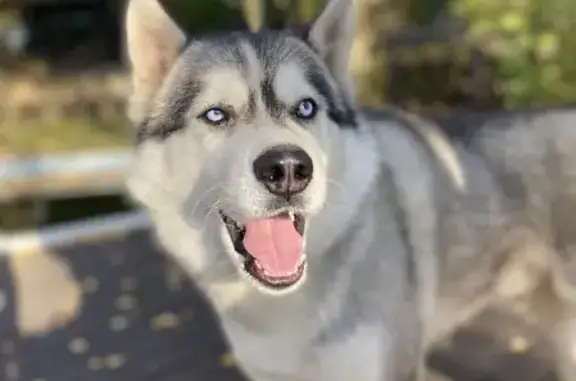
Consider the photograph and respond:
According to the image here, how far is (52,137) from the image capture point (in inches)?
Result: 89.3

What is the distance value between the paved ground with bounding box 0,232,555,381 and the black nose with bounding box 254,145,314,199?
0.69m

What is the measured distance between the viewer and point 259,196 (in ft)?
3.14

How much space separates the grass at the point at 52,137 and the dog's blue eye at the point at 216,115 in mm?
1217

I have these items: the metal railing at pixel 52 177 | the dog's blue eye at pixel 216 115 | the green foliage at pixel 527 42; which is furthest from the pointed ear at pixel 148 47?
the metal railing at pixel 52 177

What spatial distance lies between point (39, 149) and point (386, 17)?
3.93 ft

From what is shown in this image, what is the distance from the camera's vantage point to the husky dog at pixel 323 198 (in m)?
1.02

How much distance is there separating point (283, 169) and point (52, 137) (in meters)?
1.54

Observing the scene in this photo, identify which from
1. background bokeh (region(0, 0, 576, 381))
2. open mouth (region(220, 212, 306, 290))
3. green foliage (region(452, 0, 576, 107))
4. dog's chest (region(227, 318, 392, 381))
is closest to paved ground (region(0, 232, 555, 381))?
background bokeh (region(0, 0, 576, 381))

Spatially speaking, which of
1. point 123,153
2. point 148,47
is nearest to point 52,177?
point 123,153

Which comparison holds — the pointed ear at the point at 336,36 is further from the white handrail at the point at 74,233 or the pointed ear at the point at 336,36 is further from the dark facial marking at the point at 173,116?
the white handrail at the point at 74,233

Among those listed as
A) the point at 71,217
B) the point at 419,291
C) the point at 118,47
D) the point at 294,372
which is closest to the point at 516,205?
the point at 419,291

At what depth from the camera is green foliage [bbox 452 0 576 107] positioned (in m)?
1.81

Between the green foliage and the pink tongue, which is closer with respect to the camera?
the pink tongue

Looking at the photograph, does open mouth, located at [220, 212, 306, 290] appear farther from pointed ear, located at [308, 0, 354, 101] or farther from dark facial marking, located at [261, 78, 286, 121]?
pointed ear, located at [308, 0, 354, 101]
